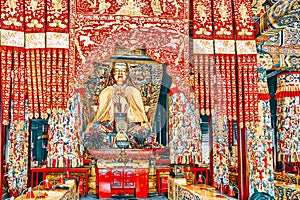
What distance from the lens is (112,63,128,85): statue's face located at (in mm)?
9586

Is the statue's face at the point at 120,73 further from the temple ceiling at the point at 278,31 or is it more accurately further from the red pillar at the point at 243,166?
the red pillar at the point at 243,166

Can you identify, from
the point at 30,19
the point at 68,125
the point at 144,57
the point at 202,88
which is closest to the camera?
the point at 30,19

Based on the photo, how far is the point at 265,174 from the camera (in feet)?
20.4

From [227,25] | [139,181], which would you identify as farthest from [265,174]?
[139,181]

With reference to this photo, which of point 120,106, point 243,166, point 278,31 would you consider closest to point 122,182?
point 120,106

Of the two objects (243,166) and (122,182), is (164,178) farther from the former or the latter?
(243,166)

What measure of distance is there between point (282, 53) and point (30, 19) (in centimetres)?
413

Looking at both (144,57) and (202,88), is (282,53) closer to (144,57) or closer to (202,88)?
(202,88)

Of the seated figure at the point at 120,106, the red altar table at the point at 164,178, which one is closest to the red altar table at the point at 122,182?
the red altar table at the point at 164,178

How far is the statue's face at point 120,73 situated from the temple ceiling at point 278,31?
396 centimetres

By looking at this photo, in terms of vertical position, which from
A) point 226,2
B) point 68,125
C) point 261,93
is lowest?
point 68,125

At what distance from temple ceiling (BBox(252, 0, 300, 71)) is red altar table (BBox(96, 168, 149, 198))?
3.70m

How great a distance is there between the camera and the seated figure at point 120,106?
981 centimetres

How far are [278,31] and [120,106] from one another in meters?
4.82
